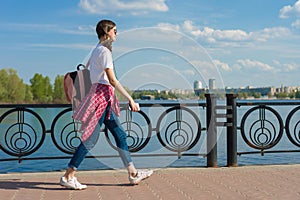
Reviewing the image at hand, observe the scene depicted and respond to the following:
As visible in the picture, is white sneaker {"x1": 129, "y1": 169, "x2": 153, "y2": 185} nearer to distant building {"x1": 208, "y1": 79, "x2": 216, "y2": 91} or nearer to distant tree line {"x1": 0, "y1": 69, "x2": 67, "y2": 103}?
distant building {"x1": 208, "y1": 79, "x2": 216, "y2": 91}

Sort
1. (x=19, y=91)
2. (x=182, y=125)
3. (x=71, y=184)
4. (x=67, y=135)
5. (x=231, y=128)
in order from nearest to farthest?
(x=71, y=184) → (x=231, y=128) → (x=67, y=135) → (x=182, y=125) → (x=19, y=91)

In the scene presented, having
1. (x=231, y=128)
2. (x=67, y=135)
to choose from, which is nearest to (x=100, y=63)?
(x=67, y=135)

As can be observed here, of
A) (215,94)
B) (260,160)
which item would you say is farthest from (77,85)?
(260,160)

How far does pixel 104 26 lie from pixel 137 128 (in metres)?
2.47

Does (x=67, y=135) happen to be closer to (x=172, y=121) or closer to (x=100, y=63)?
(x=172, y=121)

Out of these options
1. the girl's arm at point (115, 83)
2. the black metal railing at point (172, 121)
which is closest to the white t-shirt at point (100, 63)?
the girl's arm at point (115, 83)

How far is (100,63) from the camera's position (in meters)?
4.75

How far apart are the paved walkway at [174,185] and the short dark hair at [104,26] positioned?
6.08 feet

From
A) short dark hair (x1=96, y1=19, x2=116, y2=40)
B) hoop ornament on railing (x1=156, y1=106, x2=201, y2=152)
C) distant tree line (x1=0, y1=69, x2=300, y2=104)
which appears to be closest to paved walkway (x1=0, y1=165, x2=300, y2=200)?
hoop ornament on railing (x1=156, y1=106, x2=201, y2=152)

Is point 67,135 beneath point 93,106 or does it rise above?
beneath

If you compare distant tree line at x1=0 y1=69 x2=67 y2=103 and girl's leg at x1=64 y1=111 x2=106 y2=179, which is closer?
girl's leg at x1=64 y1=111 x2=106 y2=179

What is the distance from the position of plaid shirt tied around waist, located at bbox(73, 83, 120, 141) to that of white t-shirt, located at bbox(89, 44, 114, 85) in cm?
7

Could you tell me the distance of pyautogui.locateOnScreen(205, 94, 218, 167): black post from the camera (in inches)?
258

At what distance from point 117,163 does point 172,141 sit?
50.5 inches
